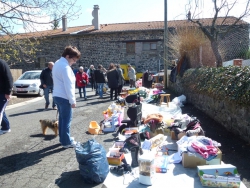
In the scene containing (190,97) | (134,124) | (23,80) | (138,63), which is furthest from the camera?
(138,63)

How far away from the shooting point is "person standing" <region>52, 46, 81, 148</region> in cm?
415

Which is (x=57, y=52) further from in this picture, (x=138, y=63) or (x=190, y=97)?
(x=190, y=97)

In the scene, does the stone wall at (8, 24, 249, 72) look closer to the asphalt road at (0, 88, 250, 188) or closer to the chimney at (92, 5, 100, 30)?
the chimney at (92, 5, 100, 30)

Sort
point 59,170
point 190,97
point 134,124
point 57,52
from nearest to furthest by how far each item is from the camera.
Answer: point 59,170
point 134,124
point 190,97
point 57,52

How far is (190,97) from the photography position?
9562mm

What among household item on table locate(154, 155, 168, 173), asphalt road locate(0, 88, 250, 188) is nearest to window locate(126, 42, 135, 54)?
asphalt road locate(0, 88, 250, 188)

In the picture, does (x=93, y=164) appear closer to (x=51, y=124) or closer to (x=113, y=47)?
(x=51, y=124)

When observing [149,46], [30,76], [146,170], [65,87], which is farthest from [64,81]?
[149,46]

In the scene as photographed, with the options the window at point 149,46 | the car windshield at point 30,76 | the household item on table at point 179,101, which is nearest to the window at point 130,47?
the window at point 149,46

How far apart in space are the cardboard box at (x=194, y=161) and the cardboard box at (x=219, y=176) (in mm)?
402

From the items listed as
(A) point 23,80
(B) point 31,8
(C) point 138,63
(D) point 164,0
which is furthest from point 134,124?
(C) point 138,63

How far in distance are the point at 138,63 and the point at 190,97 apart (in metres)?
14.7

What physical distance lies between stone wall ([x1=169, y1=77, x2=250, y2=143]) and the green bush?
184mm

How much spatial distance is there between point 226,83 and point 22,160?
15.5 feet
